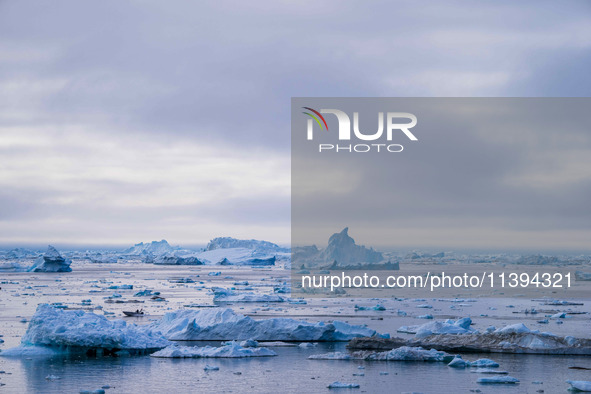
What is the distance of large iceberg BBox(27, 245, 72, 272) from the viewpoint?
60594 mm

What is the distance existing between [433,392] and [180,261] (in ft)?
247

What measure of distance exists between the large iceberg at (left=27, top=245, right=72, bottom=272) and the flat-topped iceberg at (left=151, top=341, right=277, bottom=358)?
47.2m

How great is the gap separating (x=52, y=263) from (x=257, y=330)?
1844 inches

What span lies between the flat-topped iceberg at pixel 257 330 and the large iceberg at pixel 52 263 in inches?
1750

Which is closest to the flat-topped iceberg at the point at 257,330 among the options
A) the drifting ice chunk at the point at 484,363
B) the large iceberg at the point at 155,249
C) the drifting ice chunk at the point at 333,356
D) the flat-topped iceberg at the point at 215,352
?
the flat-topped iceberg at the point at 215,352

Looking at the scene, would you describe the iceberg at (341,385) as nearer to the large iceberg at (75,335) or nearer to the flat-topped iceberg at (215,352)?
the flat-topped iceberg at (215,352)

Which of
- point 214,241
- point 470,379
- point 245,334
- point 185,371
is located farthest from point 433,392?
point 214,241

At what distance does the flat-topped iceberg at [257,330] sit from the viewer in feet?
62.0

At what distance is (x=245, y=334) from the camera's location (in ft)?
62.4

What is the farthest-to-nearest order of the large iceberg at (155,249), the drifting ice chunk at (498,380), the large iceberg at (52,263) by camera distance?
1. the large iceberg at (155,249)
2. the large iceberg at (52,263)
3. the drifting ice chunk at (498,380)

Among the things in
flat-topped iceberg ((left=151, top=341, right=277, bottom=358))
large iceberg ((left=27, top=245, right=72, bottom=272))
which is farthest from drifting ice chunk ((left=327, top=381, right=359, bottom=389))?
large iceberg ((left=27, top=245, right=72, bottom=272))

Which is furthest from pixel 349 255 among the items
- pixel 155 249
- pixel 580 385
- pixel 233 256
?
pixel 155 249

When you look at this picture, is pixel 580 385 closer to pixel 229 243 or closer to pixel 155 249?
pixel 229 243

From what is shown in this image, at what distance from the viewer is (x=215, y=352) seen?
53.7 ft
